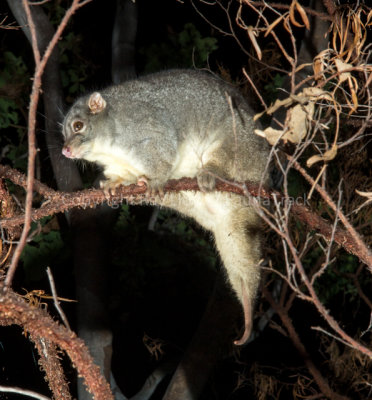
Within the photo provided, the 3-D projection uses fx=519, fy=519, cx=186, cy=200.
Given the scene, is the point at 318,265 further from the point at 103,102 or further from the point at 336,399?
the point at 103,102

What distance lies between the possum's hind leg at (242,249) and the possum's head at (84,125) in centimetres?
105

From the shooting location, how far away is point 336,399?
4441mm

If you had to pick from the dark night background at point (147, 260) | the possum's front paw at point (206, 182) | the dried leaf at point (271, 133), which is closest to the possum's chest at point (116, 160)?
the possum's front paw at point (206, 182)

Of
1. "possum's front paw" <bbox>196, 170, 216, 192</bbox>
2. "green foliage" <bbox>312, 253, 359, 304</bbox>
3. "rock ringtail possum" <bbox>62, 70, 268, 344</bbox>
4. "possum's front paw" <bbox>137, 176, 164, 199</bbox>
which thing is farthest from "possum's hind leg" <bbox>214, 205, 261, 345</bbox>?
"green foliage" <bbox>312, 253, 359, 304</bbox>

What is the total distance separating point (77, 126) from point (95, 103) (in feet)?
0.61

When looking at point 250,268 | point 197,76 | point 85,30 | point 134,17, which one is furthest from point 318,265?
point 85,30

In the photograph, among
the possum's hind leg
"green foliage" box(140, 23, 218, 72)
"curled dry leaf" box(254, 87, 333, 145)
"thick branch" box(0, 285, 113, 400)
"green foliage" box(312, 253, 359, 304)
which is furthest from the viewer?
"green foliage" box(312, 253, 359, 304)

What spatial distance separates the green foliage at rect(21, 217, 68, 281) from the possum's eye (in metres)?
2.01

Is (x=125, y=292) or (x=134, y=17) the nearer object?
(x=134, y=17)

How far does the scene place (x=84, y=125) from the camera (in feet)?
10.2

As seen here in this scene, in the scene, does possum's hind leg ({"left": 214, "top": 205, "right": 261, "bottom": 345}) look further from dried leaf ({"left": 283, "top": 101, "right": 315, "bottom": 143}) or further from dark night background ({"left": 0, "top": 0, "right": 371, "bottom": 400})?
dark night background ({"left": 0, "top": 0, "right": 371, "bottom": 400})

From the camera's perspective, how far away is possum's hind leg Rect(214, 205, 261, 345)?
334 centimetres

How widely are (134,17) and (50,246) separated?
100.0 inches

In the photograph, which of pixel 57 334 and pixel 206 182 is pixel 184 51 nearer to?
pixel 206 182
